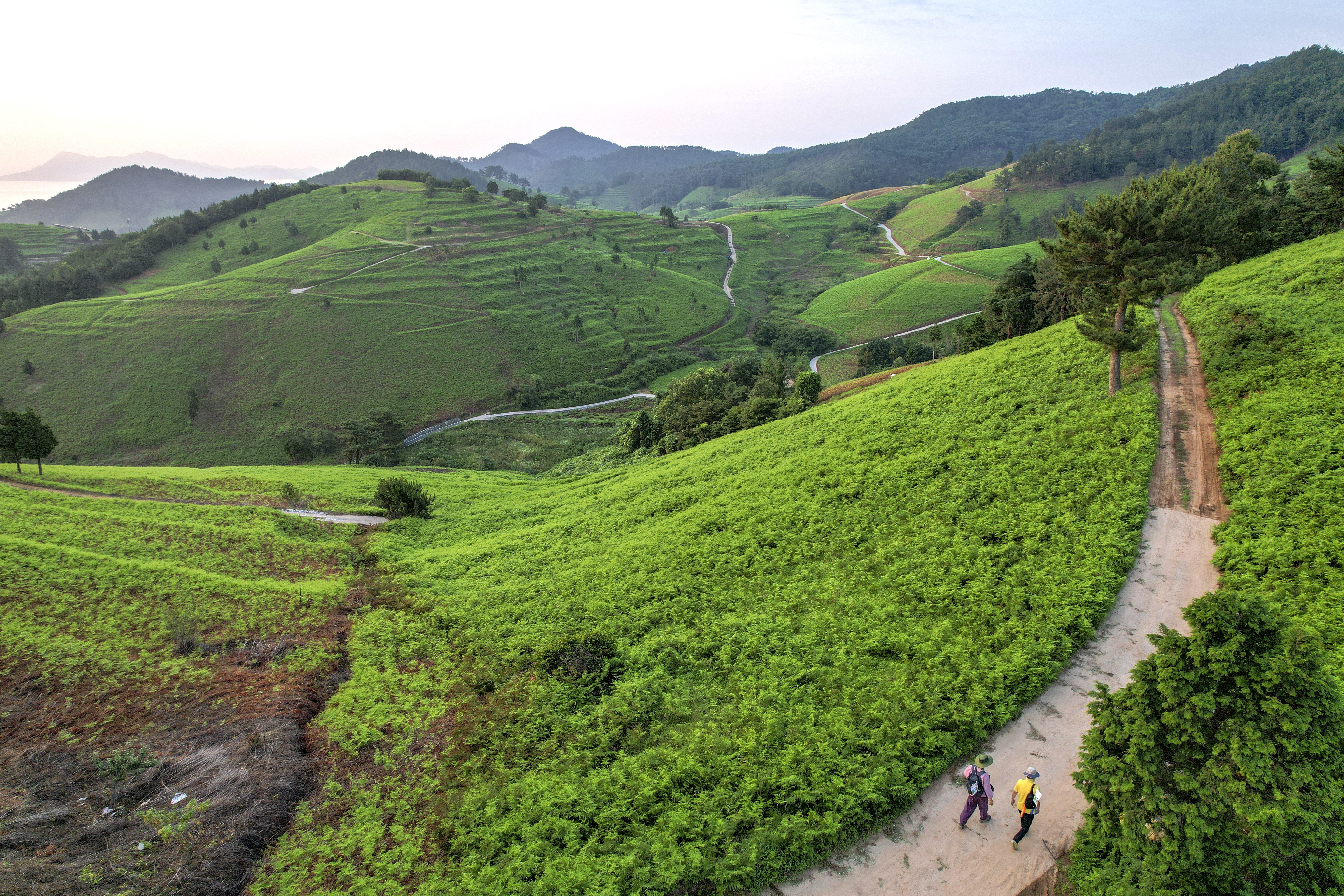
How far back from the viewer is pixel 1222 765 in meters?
9.10

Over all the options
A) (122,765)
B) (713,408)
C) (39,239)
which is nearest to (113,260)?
(39,239)

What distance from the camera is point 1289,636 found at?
9219 mm

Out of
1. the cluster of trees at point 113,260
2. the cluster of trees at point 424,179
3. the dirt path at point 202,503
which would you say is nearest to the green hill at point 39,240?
the cluster of trees at point 113,260

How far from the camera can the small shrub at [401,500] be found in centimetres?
3847

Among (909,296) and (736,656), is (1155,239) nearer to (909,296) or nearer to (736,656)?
(736,656)

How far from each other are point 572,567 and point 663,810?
14.6 metres

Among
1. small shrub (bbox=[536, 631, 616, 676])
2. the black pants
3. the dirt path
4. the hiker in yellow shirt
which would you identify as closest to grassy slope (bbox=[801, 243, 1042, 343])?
the dirt path

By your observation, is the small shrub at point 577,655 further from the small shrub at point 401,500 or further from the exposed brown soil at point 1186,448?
the small shrub at point 401,500

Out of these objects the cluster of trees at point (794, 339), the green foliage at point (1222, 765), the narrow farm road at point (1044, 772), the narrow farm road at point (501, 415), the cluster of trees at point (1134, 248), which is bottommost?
the narrow farm road at point (501, 415)

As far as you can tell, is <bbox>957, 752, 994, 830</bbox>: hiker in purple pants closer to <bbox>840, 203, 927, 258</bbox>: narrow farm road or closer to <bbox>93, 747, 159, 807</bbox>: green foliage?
<bbox>93, 747, 159, 807</bbox>: green foliage

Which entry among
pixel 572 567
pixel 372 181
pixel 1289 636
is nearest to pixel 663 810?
pixel 1289 636

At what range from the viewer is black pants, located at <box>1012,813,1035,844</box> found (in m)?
10.9

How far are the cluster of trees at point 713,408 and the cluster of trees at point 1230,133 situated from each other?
170321 millimetres

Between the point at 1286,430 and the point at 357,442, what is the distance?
271 feet
